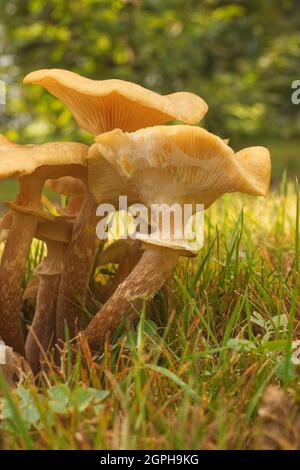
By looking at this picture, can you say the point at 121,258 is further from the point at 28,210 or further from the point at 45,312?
the point at 28,210

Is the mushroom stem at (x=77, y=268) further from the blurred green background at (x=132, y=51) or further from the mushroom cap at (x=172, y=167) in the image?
the blurred green background at (x=132, y=51)

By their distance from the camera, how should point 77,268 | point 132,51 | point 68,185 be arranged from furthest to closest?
point 132,51 → point 68,185 → point 77,268

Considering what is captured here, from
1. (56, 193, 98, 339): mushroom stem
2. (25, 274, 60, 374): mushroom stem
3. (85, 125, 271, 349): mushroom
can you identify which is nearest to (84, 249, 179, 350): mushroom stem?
(85, 125, 271, 349): mushroom

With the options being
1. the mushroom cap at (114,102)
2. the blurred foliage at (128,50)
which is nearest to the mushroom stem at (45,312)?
the mushroom cap at (114,102)

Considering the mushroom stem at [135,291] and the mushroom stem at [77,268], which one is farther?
the mushroom stem at [77,268]

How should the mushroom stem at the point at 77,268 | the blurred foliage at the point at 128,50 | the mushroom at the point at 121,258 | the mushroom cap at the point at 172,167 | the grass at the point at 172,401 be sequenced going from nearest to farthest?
the grass at the point at 172,401, the mushroom cap at the point at 172,167, the mushroom stem at the point at 77,268, the mushroom at the point at 121,258, the blurred foliage at the point at 128,50

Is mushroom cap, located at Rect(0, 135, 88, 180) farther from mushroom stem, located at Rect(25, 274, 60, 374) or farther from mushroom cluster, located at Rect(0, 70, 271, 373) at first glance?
mushroom stem, located at Rect(25, 274, 60, 374)

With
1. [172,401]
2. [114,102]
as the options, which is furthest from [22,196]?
[172,401]
